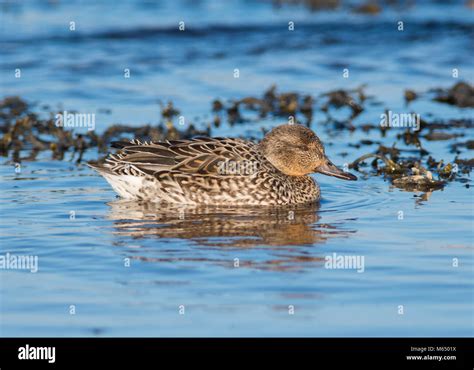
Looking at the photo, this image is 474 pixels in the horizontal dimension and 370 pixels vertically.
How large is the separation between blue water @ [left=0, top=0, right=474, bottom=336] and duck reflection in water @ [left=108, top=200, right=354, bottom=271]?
0.02 m

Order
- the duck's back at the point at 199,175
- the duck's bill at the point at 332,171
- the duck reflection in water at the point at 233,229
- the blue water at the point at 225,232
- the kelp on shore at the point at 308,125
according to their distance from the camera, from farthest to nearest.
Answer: the kelp on shore at the point at 308,125 < the duck's bill at the point at 332,171 < the duck's back at the point at 199,175 < the duck reflection in water at the point at 233,229 < the blue water at the point at 225,232

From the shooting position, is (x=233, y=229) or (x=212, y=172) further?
(x=212, y=172)

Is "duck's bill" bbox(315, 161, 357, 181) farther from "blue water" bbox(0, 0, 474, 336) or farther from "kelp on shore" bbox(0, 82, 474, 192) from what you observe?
"kelp on shore" bbox(0, 82, 474, 192)

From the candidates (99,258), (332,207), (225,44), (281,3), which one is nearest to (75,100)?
(225,44)

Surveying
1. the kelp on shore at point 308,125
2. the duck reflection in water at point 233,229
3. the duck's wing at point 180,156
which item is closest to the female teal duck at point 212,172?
the duck's wing at point 180,156

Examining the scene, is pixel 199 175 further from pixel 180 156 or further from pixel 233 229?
pixel 233 229

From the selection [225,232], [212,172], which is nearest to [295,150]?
[212,172]

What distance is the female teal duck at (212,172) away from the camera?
1134 cm

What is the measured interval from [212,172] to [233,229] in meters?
1.14

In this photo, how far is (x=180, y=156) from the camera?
37.6ft

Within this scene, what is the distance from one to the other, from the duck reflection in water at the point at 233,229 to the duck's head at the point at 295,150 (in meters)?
0.53

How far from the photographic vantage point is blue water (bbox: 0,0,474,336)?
789 cm

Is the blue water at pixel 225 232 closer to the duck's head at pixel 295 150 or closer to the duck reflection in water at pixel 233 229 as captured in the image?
the duck reflection in water at pixel 233 229
